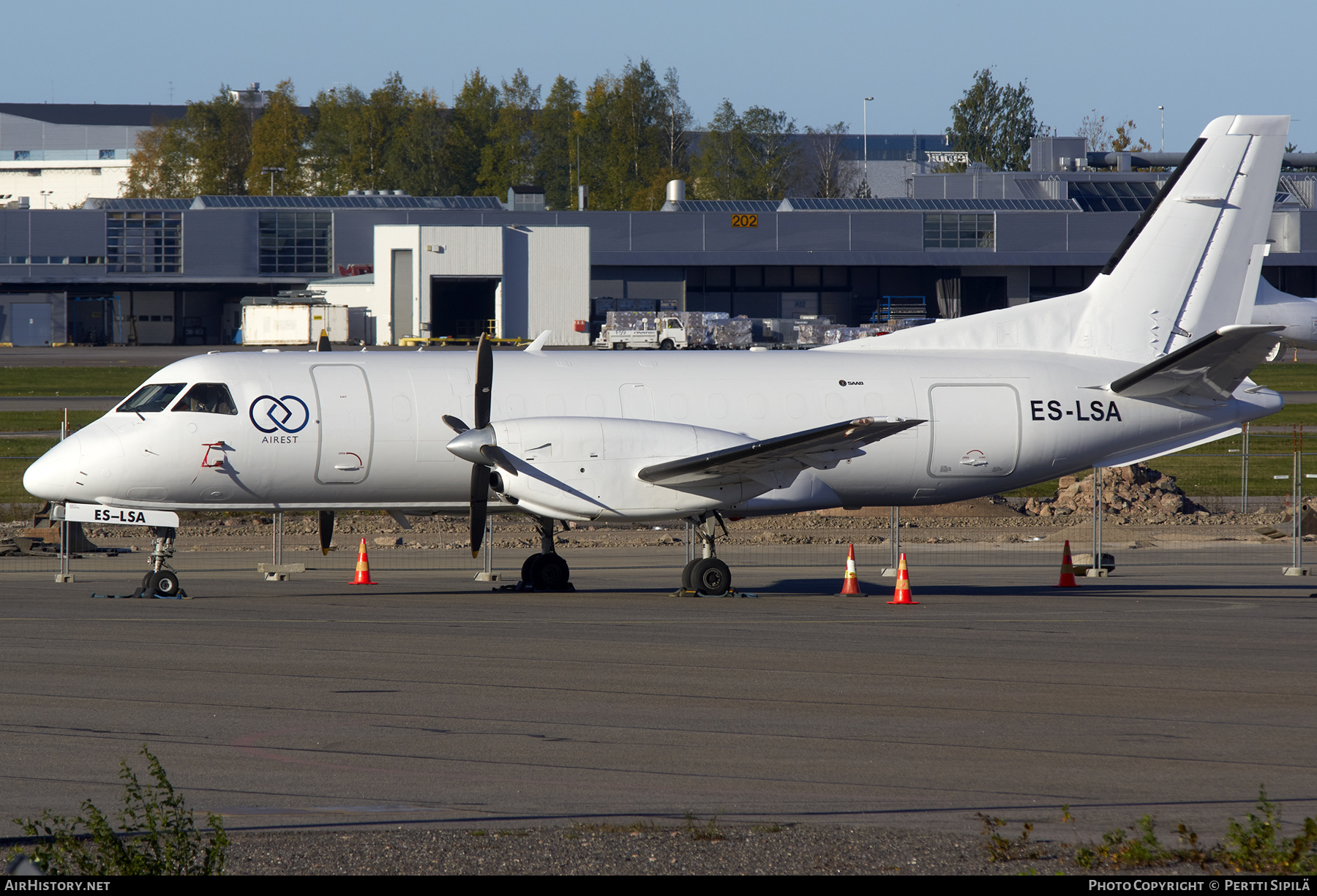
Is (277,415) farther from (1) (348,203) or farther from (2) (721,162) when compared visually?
(2) (721,162)

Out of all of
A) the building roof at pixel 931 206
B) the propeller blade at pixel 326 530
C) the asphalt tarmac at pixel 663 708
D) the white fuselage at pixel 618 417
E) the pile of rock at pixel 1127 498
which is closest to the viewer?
the asphalt tarmac at pixel 663 708

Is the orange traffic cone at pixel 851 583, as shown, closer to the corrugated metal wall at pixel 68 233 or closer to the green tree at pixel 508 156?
the corrugated metal wall at pixel 68 233

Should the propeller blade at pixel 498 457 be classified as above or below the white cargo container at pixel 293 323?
below

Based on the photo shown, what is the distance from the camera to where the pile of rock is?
29078mm

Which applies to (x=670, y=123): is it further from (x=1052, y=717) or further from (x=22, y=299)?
(x=1052, y=717)

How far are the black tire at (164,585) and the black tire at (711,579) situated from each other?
7.05m

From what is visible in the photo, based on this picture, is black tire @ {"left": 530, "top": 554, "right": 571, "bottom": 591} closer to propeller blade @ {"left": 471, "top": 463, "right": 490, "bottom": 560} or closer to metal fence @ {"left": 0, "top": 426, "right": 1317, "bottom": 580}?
propeller blade @ {"left": 471, "top": 463, "right": 490, "bottom": 560}

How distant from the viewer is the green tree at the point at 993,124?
5969 inches

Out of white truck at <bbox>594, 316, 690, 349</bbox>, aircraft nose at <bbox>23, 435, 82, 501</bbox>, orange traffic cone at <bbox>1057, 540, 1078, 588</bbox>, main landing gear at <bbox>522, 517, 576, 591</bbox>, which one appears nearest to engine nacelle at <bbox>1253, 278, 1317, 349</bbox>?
orange traffic cone at <bbox>1057, 540, 1078, 588</bbox>

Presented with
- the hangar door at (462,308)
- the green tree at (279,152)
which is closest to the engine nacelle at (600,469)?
the hangar door at (462,308)

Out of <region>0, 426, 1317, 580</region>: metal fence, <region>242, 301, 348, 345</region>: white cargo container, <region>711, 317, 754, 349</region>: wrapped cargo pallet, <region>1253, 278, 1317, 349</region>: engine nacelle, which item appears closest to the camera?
<region>0, 426, 1317, 580</region>: metal fence

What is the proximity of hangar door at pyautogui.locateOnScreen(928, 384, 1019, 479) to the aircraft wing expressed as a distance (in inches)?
74.0

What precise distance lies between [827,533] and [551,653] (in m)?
15.2

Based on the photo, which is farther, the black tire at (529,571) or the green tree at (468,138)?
the green tree at (468,138)
